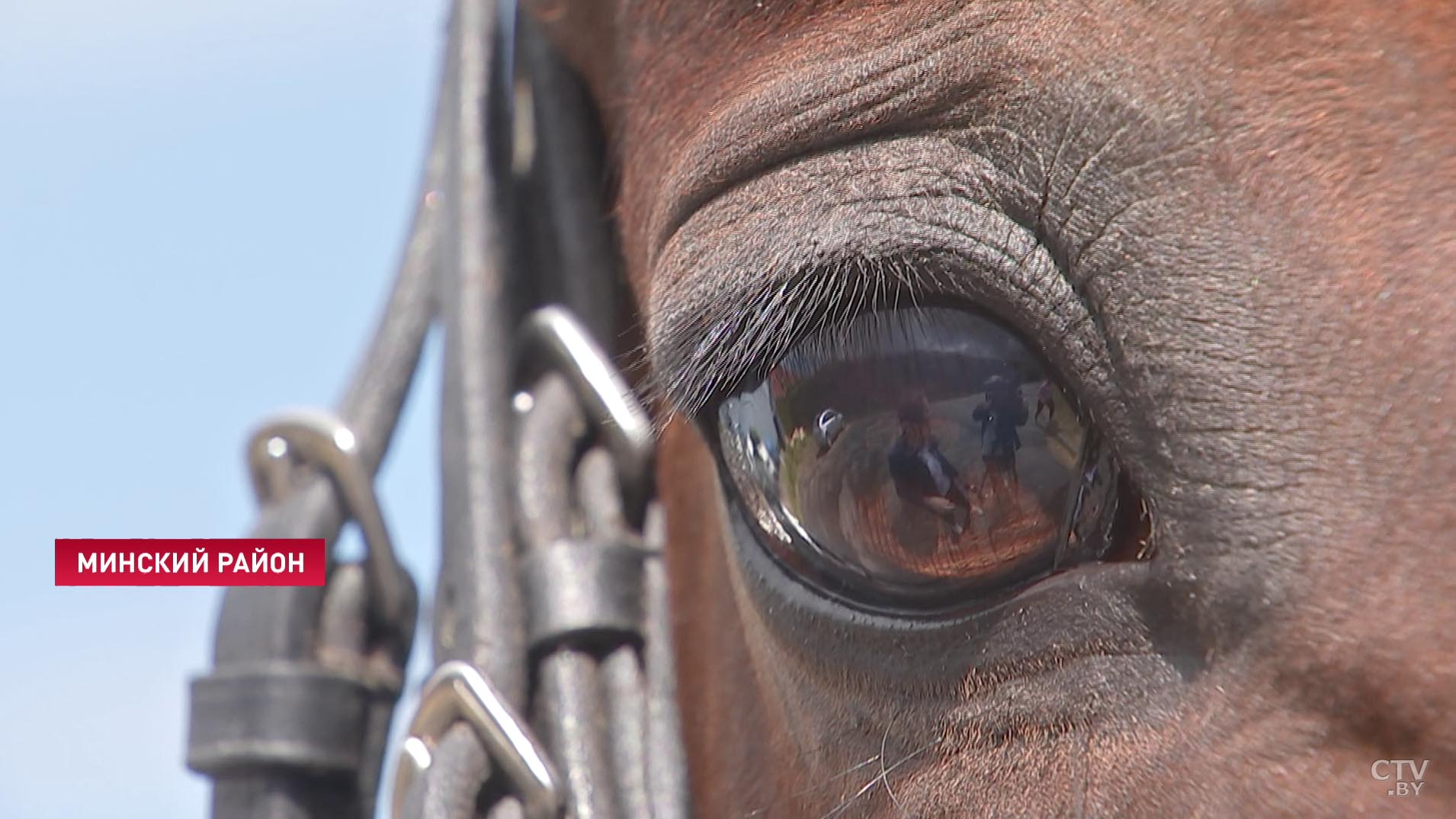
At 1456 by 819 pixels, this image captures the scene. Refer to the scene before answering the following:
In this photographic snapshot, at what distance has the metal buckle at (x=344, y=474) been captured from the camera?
1.67m

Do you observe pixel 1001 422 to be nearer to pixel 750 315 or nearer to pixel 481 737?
pixel 750 315

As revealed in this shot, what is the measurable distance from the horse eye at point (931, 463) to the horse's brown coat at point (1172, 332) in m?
0.02

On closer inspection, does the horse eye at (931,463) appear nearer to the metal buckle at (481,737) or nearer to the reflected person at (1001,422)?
the reflected person at (1001,422)

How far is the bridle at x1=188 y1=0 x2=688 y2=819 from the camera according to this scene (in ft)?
4.68

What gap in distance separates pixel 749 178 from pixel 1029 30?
202mm

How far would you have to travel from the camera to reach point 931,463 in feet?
3.15

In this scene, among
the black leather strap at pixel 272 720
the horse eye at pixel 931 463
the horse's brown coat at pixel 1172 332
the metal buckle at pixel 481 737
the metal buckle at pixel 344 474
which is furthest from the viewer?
the metal buckle at pixel 344 474

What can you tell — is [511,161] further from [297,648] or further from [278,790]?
[278,790]

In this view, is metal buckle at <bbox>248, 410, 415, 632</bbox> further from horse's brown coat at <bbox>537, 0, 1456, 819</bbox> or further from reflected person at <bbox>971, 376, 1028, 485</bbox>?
reflected person at <bbox>971, 376, 1028, 485</bbox>

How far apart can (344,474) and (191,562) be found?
19 cm

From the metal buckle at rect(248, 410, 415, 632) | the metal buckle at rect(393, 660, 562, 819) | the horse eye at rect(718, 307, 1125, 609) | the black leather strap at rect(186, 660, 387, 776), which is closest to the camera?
the horse eye at rect(718, 307, 1125, 609)

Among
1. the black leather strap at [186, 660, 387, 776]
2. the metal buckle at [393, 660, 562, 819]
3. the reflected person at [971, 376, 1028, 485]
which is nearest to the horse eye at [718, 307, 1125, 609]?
the reflected person at [971, 376, 1028, 485]

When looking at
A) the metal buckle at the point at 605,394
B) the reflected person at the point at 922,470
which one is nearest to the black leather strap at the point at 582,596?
the metal buckle at the point at 605,394

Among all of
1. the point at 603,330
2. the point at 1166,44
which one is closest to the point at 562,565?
the point at 603,330
